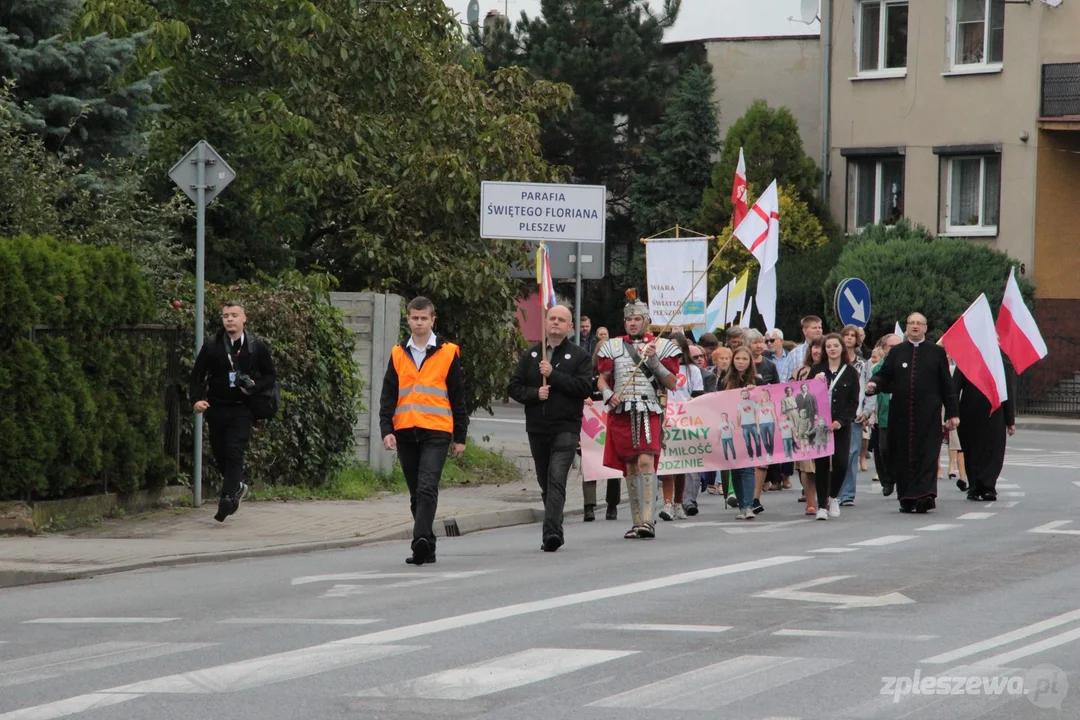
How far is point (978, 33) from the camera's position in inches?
1572

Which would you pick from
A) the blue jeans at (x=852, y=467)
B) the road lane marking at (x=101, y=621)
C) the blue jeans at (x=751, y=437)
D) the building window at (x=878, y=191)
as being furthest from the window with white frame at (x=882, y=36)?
the road lane marking at (x=101, y=621)

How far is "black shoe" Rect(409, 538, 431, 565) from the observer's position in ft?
39.7

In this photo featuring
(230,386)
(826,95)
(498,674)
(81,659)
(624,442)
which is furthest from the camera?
(826,95)

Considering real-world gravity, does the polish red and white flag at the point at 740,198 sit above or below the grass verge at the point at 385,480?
above

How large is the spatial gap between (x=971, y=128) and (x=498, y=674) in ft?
113

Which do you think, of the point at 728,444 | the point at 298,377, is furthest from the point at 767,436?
the point at 298,377

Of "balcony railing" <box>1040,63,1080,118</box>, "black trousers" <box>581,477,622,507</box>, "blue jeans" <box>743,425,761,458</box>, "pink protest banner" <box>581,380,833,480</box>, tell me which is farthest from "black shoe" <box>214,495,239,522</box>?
"balcony railing" <box>1040,63,1080,118</box>

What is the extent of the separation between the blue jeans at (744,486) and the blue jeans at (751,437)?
23cm

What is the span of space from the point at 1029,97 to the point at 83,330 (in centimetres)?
2904

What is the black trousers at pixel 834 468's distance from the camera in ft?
53.5

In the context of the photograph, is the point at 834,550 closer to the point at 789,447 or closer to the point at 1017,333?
the point at 789,447

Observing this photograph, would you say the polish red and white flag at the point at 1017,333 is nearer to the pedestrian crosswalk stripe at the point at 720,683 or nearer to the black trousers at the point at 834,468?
the black trousers at the point at 834,468

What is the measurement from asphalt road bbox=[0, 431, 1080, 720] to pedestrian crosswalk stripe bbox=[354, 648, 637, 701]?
2 centimetres

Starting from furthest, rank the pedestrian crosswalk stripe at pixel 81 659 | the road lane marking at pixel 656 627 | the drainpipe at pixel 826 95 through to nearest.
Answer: the drainpipe at pixel 826 95 → the road lane marking at pixel 656 627 → the pedestrian crosswalk stripe at pixel 81 659
